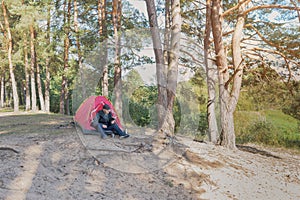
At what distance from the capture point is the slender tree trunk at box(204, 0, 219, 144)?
8.09 meters

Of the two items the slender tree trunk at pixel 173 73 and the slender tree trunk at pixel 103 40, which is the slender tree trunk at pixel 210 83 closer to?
the slender tree trunk at pixel 173 73

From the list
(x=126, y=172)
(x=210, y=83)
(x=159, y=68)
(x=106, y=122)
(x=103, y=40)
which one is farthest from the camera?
(x=103, y=40)

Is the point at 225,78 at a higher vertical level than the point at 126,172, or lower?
higher

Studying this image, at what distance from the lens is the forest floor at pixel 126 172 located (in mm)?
3736

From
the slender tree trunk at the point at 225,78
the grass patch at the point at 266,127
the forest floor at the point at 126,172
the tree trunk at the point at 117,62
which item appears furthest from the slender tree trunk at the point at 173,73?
the grass patch at the point at 266,127

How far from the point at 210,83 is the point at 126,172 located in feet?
16.7

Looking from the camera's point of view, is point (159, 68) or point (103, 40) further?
point (103, 40)

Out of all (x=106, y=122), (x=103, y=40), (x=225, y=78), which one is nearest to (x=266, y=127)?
(x=225, y=78)

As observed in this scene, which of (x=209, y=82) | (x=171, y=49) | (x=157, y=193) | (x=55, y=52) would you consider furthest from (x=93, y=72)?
(x=55, y=52)

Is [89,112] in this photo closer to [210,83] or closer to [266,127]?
[210,83]

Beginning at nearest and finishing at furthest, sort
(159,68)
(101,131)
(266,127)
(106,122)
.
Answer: (101,131) → (106,122) → (159,68) → (266,127)

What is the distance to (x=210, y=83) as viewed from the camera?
8641 mm

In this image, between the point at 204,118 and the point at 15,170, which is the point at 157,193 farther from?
the point at 204,118

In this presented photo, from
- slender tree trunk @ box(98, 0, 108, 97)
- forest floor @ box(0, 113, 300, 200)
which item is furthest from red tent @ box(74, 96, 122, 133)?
slender tree trunk @ box(98, 0, 108, 97)
